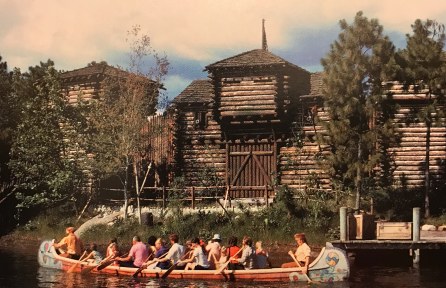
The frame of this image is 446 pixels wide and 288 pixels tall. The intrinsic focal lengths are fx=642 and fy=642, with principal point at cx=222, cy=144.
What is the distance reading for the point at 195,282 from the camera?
21234mm

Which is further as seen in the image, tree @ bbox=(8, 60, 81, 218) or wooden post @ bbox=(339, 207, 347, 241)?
tree @ bbox=(8, 60, 81, 218)

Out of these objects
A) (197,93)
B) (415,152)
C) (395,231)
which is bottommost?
(395,231)

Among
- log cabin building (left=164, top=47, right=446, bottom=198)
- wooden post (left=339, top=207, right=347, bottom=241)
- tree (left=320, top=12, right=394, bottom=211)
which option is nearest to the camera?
wooden post (left=339, top=207, right=347, bottom=241)

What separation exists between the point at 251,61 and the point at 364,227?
16.1 meters

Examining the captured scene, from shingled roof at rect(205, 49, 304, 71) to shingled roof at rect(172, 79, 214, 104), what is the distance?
198 cm

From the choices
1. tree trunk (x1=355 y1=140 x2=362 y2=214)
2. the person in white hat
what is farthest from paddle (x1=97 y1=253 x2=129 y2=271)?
tree trunk (x1=355 y1=140 x2=362 y2=214)

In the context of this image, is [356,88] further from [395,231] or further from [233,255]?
[233,255]

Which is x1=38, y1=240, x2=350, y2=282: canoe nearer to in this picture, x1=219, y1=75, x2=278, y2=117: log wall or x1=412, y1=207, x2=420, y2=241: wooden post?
x1=412, y1=207, x2=420, y2=241: wooden post

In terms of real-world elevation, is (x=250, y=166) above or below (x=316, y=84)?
below

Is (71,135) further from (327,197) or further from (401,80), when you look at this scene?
(401,80)

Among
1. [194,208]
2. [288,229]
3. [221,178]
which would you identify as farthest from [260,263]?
[221,178]

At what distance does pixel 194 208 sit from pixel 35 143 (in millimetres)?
10856

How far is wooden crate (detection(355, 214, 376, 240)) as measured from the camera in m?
24.4

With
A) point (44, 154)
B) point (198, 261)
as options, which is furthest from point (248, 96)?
point (198, 261)
